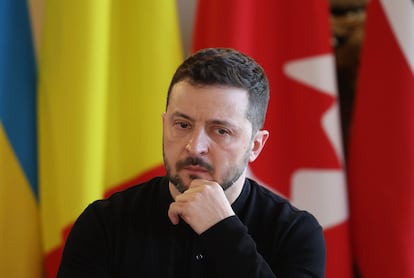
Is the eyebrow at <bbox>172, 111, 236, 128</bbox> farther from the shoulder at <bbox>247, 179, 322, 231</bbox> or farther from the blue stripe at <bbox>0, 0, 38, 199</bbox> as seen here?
Result: the blue stripe at <bbox>0, 0, 38, 199</bbox>

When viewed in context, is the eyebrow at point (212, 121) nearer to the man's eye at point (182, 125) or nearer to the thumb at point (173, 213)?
the man's eye at point (182, 125)

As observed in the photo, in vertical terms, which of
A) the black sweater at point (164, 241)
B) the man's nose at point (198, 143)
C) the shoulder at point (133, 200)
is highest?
the man's nose at point (198, 143)

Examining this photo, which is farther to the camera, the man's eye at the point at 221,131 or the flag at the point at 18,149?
the flag at the point at 18,149

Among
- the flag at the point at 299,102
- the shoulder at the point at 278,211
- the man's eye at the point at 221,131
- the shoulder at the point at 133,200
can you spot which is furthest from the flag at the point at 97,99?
the man's eye at the point at 221,131

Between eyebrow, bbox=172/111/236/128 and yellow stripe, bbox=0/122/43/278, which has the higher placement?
eyebrow, bbox=172/111/236/128

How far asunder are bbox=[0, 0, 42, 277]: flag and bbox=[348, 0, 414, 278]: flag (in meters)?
0.99

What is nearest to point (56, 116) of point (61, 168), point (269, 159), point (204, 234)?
point (61, 168)

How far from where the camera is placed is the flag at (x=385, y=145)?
167 centimetres

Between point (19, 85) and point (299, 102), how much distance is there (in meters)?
0.84

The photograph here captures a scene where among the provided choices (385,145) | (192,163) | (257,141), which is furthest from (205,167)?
(385,145)

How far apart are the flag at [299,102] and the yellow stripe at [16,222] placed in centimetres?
68

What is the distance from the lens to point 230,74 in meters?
1.08

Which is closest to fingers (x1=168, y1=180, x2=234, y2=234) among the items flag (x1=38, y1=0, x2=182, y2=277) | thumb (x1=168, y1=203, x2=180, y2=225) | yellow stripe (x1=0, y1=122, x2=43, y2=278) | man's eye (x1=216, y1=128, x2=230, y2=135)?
thumb (x1=168, y1=203, x2=180, y2=225)

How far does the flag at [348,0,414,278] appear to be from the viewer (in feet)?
5.49
